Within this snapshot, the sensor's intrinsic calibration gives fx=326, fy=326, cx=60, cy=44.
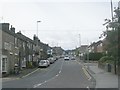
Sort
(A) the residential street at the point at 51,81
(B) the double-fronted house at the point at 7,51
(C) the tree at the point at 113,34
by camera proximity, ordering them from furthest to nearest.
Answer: (B) the double-fronted house at the point at 7,51
(C) the tree at the point at 113,34
(A) the residential street at the point at 51,81

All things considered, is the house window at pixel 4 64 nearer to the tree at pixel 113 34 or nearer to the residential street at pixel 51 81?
the residential street at pixel 51 81

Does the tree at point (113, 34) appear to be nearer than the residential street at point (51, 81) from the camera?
No

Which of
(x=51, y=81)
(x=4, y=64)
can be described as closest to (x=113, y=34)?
(x=51, y=81)

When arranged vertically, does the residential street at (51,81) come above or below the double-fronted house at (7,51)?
below

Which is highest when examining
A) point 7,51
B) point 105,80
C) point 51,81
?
point 7,51

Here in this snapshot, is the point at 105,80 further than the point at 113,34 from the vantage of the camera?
No

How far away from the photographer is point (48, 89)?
21.0 metres

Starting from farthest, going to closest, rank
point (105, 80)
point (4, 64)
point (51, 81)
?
point (4, 64), point (51, 81), point (105, 80)

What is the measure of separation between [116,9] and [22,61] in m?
25.4

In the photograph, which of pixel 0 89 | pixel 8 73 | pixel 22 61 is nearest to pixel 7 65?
pixel 8 73

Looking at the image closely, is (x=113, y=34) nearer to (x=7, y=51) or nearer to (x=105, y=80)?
(x=105, y=80)

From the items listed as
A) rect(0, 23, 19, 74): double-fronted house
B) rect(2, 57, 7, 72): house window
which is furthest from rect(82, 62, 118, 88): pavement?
rect(0, 23, 19, 74): double-fronted house

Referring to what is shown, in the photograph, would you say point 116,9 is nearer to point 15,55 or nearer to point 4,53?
point 4,53

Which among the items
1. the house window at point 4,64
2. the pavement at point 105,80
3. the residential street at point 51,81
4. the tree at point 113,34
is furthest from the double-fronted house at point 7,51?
the tree at point 113,34
